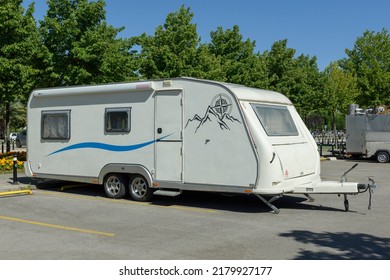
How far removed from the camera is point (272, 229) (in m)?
8.16

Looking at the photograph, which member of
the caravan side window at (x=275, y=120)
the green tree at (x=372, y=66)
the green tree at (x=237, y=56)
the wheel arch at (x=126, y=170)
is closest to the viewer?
the caravan side window at (x=275, y=120)

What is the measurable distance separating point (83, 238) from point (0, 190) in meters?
5.54

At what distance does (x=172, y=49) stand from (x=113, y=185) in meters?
11.8

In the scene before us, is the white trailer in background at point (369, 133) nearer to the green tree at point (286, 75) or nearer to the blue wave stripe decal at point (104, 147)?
the green tree at point (286, 75)

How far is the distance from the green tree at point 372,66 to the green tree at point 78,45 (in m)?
22.4

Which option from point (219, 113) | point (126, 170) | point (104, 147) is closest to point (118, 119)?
point (104, 147)

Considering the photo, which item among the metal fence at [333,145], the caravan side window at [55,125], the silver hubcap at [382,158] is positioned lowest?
the silver hubcap at [382,158]

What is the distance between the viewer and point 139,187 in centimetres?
1112

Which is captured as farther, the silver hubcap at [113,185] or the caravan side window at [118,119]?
the silver hubcap at [113,185]

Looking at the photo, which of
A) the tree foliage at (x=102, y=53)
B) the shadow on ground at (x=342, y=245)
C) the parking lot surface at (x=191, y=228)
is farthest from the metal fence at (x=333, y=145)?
the shadow on ground at (x=342, y=245)

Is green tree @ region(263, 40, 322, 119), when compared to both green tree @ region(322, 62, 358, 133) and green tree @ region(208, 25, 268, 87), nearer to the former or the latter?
green tree @ region(208, 25, 268, 87)

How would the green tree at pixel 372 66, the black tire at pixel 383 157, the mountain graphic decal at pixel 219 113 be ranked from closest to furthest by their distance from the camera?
the mountain graphic decal at pixel 219 113, the black tire at pixel 383 157, the green tree at pixel 372 66

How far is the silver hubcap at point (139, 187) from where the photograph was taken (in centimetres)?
1103

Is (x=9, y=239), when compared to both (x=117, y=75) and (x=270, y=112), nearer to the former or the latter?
(x=270, y=112)
